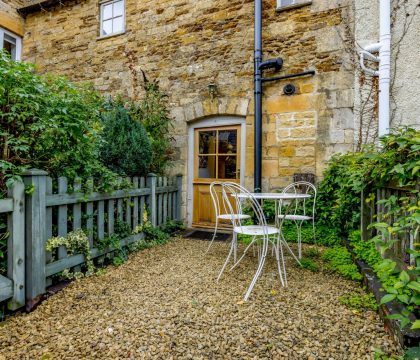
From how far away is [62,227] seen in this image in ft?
8.24

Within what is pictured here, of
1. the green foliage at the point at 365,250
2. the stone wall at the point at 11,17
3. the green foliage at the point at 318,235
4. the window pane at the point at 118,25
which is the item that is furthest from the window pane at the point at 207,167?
the stone wall at the point at 11,17

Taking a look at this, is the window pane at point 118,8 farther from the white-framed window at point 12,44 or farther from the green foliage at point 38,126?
the green foliage at point 38,126

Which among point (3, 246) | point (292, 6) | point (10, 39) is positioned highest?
point (10, 39)

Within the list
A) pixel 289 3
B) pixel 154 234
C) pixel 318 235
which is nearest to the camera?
pixel 154 234

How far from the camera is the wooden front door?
4.88 meters

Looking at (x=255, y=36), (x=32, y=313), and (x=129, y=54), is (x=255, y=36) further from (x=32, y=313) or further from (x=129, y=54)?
(x=32, y=313)

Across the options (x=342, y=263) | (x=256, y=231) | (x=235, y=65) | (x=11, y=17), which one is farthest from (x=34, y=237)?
(x=11, y=17)

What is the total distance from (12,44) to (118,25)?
3.21 meters

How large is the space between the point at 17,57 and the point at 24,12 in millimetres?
1118

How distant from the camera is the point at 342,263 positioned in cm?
288

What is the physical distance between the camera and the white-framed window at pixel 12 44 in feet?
22.5

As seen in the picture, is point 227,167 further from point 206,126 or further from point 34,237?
point 34,237

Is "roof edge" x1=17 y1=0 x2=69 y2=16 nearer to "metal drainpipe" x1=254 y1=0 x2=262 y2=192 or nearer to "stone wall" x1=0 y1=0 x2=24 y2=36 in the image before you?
"stone wall" x1=0 y1=0 x2=24 y2=36

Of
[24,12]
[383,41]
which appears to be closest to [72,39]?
[24,12]
